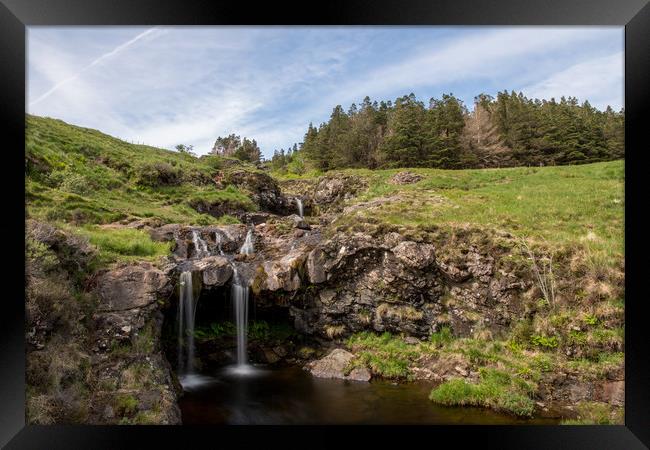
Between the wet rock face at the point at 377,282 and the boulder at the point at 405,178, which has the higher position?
the boulder at the point at 405,178

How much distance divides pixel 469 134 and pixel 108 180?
21.0 meters

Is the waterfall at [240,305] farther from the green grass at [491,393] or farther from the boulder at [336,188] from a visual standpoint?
the boulder at [336,188]

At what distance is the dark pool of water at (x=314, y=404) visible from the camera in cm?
675

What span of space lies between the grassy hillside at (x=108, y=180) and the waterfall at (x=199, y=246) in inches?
87.8

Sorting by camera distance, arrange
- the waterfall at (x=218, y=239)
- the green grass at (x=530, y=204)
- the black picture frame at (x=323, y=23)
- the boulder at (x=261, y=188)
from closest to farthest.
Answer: the black picture frame at (x=323, y=23) → the green grass at (x=530, y=204) → the waterfall at (x=218, y=239) → the boulder at (x=261, y=188)

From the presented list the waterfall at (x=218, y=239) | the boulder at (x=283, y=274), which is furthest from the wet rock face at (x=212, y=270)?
the waterfall at (x=218, y=239)

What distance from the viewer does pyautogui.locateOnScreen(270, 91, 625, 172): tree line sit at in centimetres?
2052

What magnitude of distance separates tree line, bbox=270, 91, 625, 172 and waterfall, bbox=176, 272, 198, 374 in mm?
17013

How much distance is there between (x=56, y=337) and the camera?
5.89 meters

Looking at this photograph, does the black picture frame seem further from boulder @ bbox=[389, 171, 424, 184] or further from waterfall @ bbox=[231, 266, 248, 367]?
boulder @ bbox=[389, 171, 424, 184]
